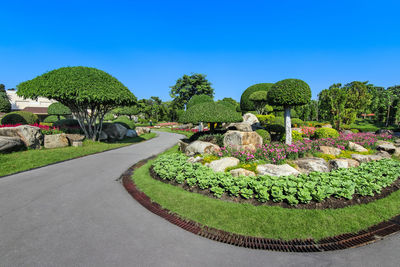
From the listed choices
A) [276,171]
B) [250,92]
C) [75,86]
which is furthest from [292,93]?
[250,92]

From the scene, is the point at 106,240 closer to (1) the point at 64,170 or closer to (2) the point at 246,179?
(2) the point at 246,179

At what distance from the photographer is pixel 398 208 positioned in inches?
173

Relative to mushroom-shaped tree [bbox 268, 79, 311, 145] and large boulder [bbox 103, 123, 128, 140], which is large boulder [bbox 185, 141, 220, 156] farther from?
large boulder [bbox 103, 123, 128, 140]

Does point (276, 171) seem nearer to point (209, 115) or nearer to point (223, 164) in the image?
point (223, 164)

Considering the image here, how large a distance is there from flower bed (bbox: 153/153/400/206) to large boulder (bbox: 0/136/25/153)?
30.9ft

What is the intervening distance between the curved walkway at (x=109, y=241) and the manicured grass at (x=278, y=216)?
1.46ft

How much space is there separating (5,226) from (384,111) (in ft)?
195

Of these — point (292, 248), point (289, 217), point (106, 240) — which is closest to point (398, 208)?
Answer: point (289, 217)

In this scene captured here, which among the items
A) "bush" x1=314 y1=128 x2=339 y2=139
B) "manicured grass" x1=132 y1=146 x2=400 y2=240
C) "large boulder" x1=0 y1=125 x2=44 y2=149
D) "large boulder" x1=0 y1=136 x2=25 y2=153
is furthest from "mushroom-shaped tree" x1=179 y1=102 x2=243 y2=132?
"large boulder" x1=0 y1=136 x2=25 y2=153

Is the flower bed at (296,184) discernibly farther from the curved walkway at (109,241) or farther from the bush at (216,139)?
the bush at (216,139)

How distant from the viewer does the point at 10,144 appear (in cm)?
974

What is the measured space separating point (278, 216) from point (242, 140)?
5.63m

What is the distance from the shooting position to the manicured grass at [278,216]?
3.54 m

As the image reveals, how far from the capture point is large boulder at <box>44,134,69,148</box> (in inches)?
465
